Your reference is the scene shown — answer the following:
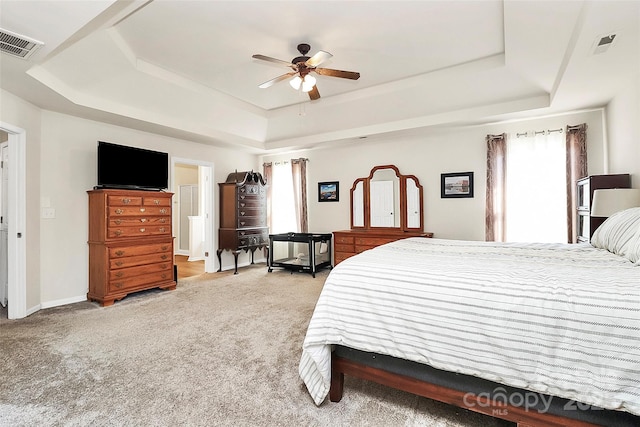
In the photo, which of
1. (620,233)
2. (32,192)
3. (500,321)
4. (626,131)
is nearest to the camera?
(500,321)

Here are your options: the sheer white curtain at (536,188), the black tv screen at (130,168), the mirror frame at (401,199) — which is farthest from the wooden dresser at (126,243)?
the sheer white curtain at (536,188)

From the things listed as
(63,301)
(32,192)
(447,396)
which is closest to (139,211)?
(32,192)

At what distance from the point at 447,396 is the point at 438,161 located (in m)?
4.08

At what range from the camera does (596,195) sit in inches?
119

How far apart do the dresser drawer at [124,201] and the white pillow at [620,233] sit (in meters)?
4.91

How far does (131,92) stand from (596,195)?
535 cm

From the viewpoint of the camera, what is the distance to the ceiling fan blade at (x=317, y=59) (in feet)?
8.93

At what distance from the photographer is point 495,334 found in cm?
138

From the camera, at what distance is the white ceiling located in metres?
2.33

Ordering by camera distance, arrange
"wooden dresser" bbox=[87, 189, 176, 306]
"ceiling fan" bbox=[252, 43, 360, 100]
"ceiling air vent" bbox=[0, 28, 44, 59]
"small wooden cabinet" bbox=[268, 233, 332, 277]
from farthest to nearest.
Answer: "small wooden cabinet" bbox=[268, 233, 332, 277] < "wooden dresser" bbox=[87, 189, 176, 306] < "ceiling fan" bbox=[252, 43, 360, 100] < "ceiling air vent" bbox=[0, 28, 44, 59]

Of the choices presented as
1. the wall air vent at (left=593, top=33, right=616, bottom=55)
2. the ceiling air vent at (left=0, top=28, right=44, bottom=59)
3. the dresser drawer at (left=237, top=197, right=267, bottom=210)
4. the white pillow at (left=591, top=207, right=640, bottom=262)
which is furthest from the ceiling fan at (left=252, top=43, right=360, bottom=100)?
the dresser drawer at (left=237, top=197, right=267, bottom=210)

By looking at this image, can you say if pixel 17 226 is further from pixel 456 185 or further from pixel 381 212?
pixel 456 185

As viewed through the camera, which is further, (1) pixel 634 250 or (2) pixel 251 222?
(2) pixel 251 222

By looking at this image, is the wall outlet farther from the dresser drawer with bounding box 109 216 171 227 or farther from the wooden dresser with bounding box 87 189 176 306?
the dresser drawer with bounding box 109 216 171 227
